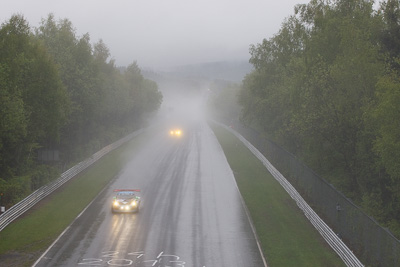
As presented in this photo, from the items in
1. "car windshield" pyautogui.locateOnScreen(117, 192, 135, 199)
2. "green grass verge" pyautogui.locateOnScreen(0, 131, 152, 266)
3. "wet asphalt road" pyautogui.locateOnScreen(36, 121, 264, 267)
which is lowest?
"green grass verge" pyautogui.locateOnScreen(0, 131, 152, 266)

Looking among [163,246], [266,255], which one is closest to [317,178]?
[266,255]

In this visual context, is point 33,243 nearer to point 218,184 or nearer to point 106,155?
point 218,184

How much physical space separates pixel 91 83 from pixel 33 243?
121ft

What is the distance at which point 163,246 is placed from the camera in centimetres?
2569

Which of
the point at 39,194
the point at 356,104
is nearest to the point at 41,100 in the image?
the point at 39,194

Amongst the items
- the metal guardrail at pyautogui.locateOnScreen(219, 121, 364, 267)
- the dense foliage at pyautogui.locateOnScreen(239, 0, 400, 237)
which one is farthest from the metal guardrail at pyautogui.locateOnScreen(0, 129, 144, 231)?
the dense foliage at pyautogui.locateOnScreen(239, 0, 400, 237)

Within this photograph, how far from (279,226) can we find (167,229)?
283 inches

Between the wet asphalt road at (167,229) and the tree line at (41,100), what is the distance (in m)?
7.48

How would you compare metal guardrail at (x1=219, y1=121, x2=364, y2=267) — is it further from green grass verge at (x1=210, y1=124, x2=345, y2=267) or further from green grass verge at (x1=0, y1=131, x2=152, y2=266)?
green grass verge at (x1=0, y1=131, x2=152, y2=266)

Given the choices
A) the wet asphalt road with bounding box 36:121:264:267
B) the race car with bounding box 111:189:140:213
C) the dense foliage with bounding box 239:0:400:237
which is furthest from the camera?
the race car with bounding box 111:189:140:213

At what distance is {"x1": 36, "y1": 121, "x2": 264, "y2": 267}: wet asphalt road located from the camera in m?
23.6

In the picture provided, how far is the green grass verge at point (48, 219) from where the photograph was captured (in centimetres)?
2473

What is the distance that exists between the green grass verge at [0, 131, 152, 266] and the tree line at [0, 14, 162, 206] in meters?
2.00

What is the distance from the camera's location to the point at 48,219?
31359 mm
